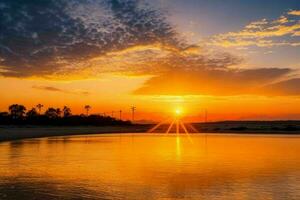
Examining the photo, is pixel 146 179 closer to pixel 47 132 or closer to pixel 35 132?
pixel 35 132

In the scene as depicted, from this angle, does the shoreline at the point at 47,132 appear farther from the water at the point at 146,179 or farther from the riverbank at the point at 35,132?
the water at the point at 146,179

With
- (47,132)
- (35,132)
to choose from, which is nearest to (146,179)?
(35,132)

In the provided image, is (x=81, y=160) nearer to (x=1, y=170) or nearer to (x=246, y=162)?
(x=1, y=170)

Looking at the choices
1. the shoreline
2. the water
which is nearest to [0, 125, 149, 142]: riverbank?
the shoreline

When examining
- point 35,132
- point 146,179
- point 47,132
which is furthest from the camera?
point 47,132

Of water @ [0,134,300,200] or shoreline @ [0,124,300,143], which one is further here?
shoreline @ [0,124,300,143]

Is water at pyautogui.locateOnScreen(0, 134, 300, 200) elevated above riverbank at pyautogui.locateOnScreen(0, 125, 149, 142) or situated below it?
below

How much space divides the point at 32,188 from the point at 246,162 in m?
18.7

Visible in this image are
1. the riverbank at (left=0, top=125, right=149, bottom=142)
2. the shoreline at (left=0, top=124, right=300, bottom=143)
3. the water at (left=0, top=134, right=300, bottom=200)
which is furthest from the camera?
the shoreline at (left=0, top=124, right=300, bottom=143)

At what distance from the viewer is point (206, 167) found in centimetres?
2764

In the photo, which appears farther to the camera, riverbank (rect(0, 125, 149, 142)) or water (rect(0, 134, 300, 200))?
riverbank (rect(0, 125, 149, 142))

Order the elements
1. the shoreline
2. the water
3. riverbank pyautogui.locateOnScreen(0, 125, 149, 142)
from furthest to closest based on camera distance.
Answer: the shoreline → riverbank pyautogui.locateOnScreen(0, 125, 149, 142) → the water

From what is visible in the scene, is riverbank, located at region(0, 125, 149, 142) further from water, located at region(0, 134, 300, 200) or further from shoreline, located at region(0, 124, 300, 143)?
water, located at region(0, 134, 300, 200)

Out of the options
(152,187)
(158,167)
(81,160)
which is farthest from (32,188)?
(81,160)
